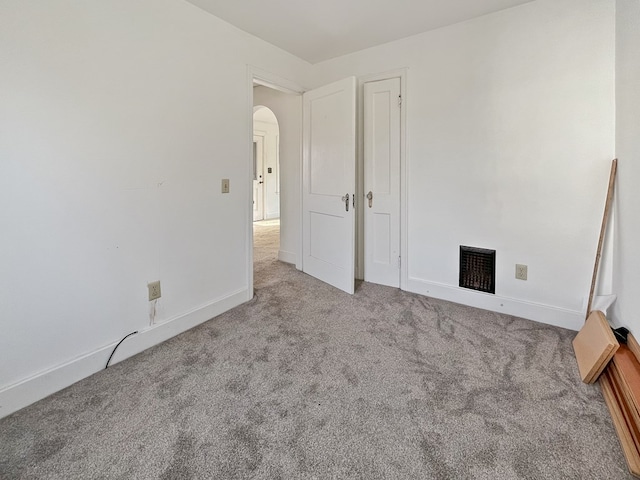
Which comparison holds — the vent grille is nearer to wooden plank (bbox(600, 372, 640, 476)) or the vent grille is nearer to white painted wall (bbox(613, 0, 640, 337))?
white painted wall (bbox(613, 0, 640, 337))

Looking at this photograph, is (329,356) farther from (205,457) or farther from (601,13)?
(601,13)

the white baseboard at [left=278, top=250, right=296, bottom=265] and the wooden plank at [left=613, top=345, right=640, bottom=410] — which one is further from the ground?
the white baseboard at [left=278, top=250, right=296, bottom=265]

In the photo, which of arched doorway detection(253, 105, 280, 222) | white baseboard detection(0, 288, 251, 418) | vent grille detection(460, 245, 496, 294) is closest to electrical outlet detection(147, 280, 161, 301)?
white baseboard detection(0, 288, 251, 418)

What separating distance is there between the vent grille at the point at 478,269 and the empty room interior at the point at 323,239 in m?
0.02

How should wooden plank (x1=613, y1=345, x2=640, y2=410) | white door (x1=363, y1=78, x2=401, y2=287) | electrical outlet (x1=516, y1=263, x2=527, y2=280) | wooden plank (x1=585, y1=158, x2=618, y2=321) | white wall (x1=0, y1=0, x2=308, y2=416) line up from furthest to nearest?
white door (x1=363, y1=78, x2=401, y2=287)
electrical outlet (x1=516, y1=263, x2=527, y2=280)
wooden plank (x1=585, y1=158, x2=618, y2=321)
white wall (x1=0, y1=0, x2=308, y2=416)
wooden plank (x1=613, y1=345, x2=640, y2=410)

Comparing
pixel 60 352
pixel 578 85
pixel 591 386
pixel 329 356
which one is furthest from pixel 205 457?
pixel 578 85

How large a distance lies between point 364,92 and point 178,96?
182 cm

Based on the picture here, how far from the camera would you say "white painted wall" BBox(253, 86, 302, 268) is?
153 inches

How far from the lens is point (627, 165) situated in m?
1.92

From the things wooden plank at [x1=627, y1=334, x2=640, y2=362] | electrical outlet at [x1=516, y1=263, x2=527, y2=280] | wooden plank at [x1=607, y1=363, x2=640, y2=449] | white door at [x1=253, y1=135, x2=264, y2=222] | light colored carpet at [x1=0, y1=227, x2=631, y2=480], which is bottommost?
light colored carpet at [x1=0, y1=227, x2=631, y2=480]

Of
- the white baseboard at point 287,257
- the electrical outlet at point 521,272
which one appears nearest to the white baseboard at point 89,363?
the white baseboard at point 287,257

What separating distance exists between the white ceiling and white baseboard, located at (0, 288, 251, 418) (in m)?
2.26

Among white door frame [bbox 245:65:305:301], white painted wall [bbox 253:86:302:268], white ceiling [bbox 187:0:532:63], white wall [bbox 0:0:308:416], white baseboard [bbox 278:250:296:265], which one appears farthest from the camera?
white baseboard [bbox 278:250:296:265]

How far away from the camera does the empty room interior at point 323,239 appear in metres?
1.41
